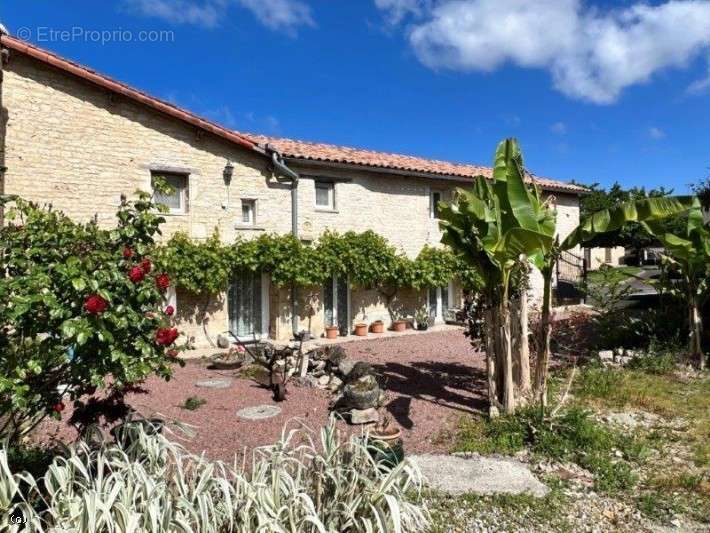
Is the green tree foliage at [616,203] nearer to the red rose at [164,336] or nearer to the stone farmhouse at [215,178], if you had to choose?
the stone farmhouse at [215,178]

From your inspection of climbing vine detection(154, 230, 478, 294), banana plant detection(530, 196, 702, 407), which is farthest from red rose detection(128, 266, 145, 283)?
climbing vine detection(154, 230, 478, 294)

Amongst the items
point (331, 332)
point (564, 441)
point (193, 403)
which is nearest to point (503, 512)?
point (564, 441)

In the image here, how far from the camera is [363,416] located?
6988 millimetres

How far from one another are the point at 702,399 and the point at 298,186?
1080 centimetres

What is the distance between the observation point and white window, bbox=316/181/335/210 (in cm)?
1541

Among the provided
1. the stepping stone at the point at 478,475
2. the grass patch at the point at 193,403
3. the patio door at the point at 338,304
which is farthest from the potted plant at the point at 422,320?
the stepping stone at the point at 478,475

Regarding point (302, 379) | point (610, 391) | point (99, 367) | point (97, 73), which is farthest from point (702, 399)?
point (97, 73)

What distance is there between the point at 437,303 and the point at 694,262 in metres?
9.08

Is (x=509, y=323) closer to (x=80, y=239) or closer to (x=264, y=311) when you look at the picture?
(x=80, y=239)

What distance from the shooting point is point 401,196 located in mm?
16828

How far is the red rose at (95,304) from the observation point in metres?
3.06

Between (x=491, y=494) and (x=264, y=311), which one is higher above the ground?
(x=264, y=311)

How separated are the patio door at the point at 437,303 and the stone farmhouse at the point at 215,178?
4 centimetres

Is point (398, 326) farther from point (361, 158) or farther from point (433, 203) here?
point (361, 158)
